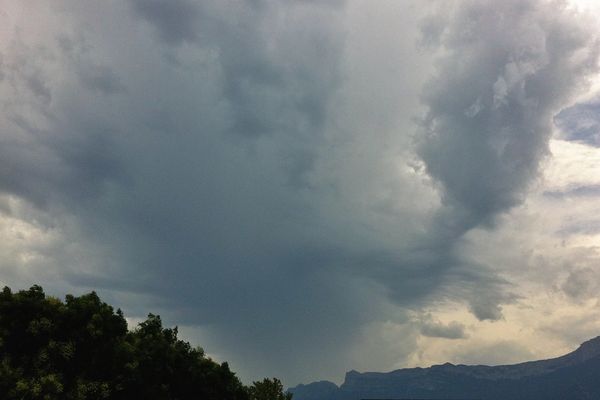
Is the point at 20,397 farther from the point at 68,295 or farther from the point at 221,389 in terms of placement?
the point at 221,389

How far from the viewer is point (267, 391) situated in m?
57.8

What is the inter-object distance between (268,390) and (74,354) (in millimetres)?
29871

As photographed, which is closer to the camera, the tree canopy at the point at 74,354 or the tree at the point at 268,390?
the tree canopy at the point at 74,354

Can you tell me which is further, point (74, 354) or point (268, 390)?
point (268, 390)

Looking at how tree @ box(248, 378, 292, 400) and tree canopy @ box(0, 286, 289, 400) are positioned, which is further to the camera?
tree @ box(248, 378, 292, 400)

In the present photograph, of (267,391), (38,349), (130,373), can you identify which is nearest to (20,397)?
(38,349)

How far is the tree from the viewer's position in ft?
187

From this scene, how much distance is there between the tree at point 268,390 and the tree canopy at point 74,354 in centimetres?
1783

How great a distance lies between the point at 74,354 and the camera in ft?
111

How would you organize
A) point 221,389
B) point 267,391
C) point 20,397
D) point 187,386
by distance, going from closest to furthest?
point 20,397 → point 187,386 → point 221,389 → point 267,391

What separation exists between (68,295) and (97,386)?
8237 mm

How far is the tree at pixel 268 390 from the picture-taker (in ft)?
187

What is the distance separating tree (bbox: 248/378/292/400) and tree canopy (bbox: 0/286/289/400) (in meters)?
17.8

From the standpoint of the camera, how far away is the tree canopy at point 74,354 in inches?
1212
